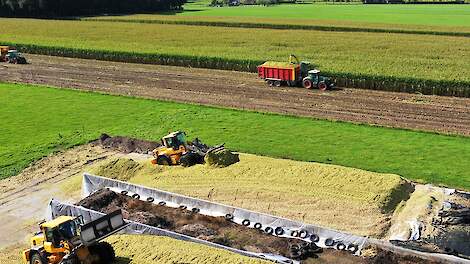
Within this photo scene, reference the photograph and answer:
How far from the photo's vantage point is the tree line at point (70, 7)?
341 feet

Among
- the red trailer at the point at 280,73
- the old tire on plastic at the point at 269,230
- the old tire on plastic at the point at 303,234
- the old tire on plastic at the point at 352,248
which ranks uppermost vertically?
the red trailer at the point at 280,73

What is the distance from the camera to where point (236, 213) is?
21156mm

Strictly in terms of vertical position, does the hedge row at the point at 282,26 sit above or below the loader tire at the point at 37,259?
above

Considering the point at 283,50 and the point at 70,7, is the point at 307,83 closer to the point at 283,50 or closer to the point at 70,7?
the point at 283,50

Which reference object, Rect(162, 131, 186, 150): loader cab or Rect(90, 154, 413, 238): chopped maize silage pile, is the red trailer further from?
Rect(162, 131, 186, 150): loader cab

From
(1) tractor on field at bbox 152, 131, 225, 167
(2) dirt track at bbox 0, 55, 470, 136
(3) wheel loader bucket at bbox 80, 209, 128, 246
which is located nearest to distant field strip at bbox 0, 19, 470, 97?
(2) dirt track at bbox 0, 55, 470, 136

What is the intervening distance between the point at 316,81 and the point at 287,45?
1942cm

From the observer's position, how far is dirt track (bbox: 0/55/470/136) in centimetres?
3528

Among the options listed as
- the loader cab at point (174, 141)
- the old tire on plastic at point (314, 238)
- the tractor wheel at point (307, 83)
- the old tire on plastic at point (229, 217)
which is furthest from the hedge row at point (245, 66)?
the old tire on plastic at point (314, 238)

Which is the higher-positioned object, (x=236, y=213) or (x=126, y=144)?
(x=126, y=144)

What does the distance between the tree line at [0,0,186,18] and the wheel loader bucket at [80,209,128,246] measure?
95532mm

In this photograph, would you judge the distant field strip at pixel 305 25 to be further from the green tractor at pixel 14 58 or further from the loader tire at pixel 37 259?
the loader tire at pixel 37 259

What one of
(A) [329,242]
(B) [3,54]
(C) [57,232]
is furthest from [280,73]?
(B) [3,54]

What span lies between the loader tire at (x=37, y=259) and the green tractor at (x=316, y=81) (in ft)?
98.6
